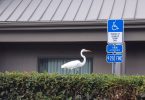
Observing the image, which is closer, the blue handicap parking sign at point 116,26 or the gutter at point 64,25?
the blue handicap parking sign at point 116,26

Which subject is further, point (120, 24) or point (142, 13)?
point (142, 13)

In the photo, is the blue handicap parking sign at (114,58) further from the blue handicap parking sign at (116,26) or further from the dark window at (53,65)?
the dark window at (53,65)

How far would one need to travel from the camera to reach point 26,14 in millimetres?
13570

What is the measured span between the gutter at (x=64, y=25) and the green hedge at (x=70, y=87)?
11.2ft

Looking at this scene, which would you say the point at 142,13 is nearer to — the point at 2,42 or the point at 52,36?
the point at 52,36

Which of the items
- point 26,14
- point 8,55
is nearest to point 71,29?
point 26,14

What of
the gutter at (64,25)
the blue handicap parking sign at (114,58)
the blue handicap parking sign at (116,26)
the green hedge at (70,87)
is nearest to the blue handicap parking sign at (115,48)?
the blue handicap parking sign at (114,58)

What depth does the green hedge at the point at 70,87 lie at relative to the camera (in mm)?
8836

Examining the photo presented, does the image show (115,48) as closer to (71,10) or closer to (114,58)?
(114,58)

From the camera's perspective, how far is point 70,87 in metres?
9.20

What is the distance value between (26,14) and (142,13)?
338 cm

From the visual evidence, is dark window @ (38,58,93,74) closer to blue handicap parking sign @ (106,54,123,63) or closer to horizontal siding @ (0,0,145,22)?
horizontal siding @ (0,0,145,22)

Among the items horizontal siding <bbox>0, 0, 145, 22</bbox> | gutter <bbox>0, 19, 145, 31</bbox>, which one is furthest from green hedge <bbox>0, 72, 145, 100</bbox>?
horizontal siding <bbox>0, 0, 145, 22</bbox>

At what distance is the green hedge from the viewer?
8836 millimetres
